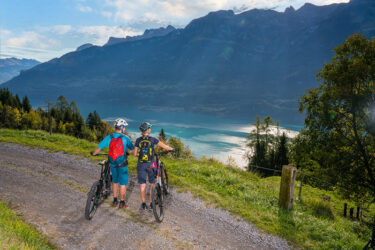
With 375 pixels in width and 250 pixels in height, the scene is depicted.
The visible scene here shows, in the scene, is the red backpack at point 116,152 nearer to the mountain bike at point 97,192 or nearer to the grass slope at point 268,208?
the mountain bike at point 97,192

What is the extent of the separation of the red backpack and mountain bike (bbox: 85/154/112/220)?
488mm

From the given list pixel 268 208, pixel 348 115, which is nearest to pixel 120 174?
pixel 268 208

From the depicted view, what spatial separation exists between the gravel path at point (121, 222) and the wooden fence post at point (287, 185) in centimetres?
201

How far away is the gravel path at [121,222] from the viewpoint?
5.48 metres

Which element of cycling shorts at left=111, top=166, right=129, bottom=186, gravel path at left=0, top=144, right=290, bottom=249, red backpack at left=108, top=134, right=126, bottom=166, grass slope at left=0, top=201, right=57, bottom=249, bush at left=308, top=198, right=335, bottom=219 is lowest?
bush at left=308, top=198, right=335, bottom=219

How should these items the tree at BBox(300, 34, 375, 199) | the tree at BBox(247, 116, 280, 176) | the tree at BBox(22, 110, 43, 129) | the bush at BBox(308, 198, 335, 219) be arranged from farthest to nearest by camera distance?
the tree at BBox(247, 116, 280, 176) → the tree at BBox(22, 110, 43, 129) → the tree at BBox(300, 34, 375, 199) → the bush at BBox(308, 198, 335, 219)

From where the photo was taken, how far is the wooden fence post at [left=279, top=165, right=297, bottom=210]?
24.9 ft

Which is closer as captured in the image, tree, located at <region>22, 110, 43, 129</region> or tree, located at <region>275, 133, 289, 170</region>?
tree, located at <region>22, 110, 43, 129</region>

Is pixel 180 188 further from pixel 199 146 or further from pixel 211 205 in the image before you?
pixel 199 146

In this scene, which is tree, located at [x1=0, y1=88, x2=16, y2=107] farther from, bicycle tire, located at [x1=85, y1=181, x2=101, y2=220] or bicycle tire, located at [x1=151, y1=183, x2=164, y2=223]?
bicycle tire, located at [x1=151, y1=183, x2=164, y2=223]

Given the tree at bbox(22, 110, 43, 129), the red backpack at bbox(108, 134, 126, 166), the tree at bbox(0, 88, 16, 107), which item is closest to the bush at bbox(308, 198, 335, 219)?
the red backpack at bbox(108, 134, 126, 166)

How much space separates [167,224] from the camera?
6297 mm

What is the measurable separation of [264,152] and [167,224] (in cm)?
5602

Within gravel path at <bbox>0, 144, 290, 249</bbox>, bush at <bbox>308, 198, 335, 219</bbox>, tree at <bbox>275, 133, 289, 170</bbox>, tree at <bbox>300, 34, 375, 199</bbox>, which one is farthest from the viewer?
tree at <bbox>275, 133, 289, 170</bbox>
